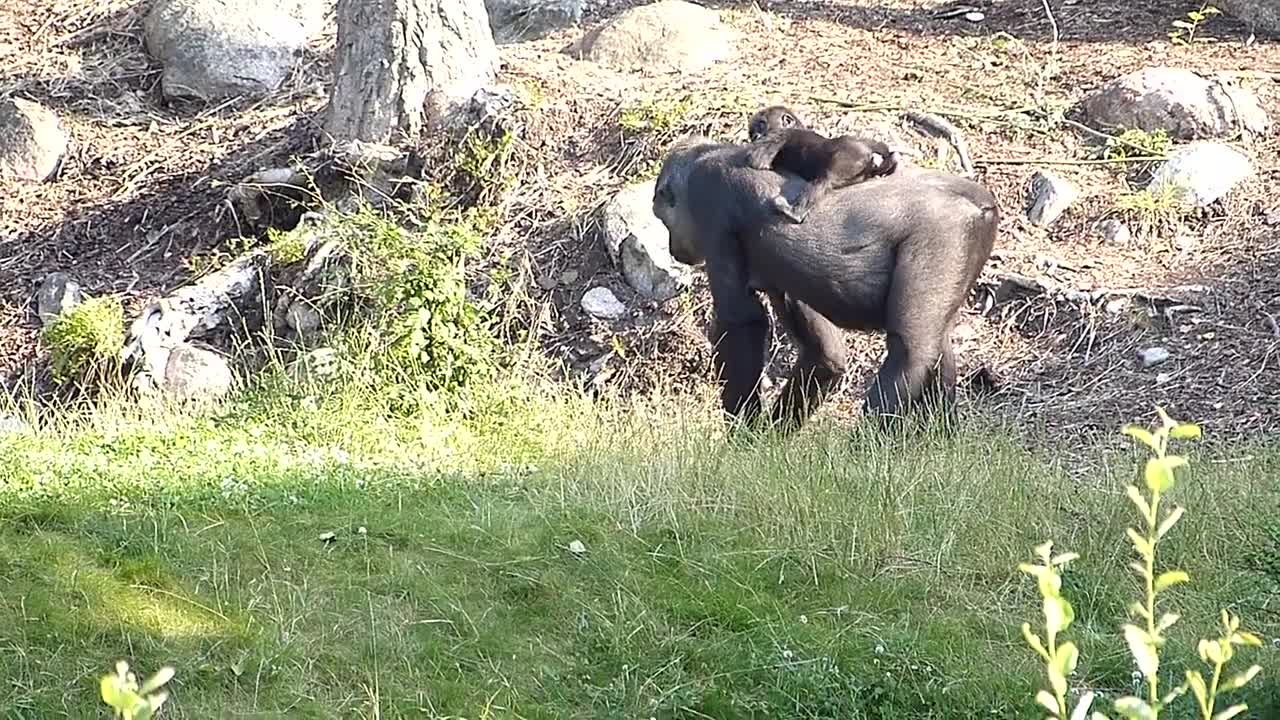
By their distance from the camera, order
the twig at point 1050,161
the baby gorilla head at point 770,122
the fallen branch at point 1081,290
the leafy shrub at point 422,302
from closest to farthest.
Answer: the baby gorilla head at point 770,122 → the leafy shrub at point 422,302 → the fallen branch at point 1081,290 → the twig at point 1050,161

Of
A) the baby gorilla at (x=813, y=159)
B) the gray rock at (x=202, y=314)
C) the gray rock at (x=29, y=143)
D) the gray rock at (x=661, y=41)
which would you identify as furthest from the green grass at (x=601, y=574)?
the gray rock at (x=29, y=143)

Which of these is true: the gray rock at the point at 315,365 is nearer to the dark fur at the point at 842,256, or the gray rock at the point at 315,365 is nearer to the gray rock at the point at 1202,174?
the dark fur at the point at 842,256

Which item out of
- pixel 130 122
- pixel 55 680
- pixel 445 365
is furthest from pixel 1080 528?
pixel 130 122

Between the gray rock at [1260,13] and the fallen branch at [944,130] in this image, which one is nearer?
the fallen branch at [944,130]

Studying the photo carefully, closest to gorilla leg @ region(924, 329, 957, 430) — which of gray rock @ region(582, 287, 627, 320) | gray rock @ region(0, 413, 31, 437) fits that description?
gray rock @ region(582, 287, 627, 320)

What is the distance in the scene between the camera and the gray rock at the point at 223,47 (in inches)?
441

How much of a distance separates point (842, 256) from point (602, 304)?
A: 245 centimetres

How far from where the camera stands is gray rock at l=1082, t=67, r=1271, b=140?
8789 mm

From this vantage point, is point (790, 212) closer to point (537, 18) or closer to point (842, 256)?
point (842, 256)

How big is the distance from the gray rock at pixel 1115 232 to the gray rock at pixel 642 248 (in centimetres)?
218

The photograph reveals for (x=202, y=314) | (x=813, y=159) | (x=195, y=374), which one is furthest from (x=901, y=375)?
(x=202, y=314)

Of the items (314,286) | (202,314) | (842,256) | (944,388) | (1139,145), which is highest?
(842,256)

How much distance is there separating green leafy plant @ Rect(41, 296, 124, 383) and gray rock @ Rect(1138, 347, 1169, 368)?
5.17 metres

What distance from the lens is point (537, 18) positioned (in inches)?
437
